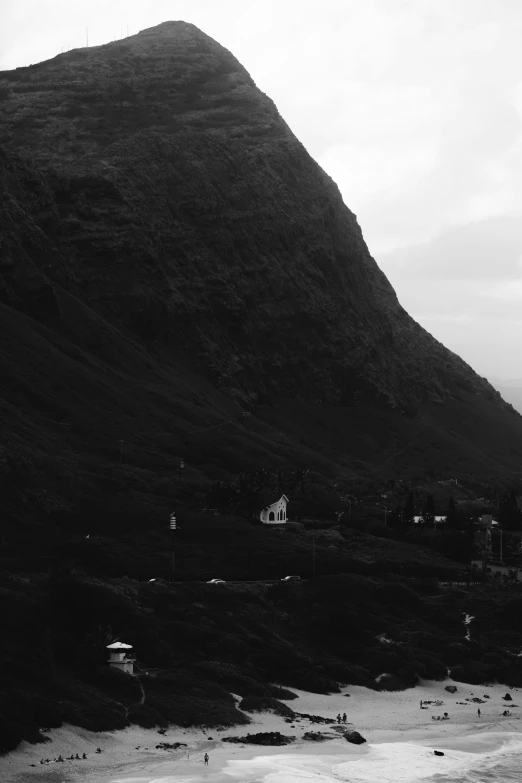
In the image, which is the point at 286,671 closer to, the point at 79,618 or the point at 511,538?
the point at 79,618

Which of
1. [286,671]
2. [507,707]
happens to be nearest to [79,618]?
[286,671]

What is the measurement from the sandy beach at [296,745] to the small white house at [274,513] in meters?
68.2

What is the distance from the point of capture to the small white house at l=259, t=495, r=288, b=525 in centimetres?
15325

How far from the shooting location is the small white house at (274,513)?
15325 centimetres

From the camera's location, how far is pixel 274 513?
6088 inches

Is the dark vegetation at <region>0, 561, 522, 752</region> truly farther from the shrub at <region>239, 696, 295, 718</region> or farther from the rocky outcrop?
the rocky outcrop

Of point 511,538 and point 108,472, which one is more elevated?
point 108,472

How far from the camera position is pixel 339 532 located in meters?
155

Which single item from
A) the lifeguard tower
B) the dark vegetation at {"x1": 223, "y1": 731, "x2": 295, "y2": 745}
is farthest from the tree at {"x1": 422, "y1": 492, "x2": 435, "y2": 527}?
the dark vegetation at {"x1": 223, "y1": 731, "x2": 295, "y2": 745}

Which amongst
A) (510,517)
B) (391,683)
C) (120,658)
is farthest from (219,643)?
(510,517)

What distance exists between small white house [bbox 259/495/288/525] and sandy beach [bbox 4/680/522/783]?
68.2 metres

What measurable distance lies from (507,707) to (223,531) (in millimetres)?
60887

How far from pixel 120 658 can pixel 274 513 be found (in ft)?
260

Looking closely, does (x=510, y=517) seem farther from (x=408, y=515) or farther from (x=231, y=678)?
(x=231, y=678)
